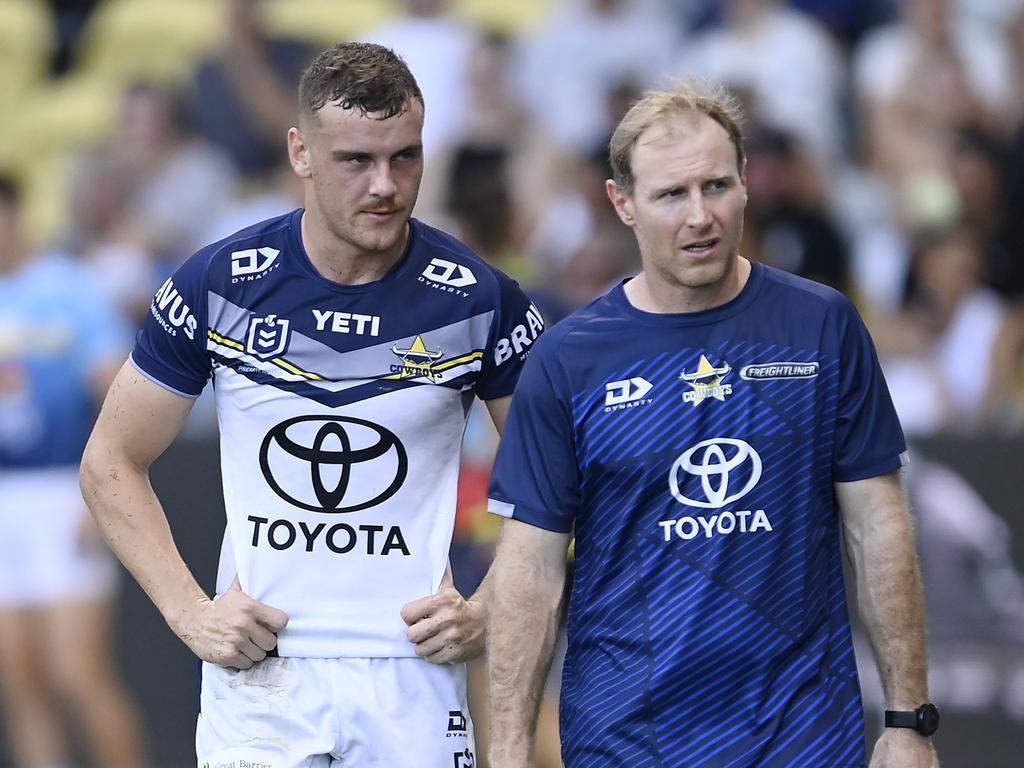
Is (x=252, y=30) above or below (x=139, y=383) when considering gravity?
above

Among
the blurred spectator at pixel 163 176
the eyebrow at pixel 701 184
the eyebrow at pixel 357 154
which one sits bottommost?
the eyebrow at pixel 701 184

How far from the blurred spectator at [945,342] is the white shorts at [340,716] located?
5.00 metres

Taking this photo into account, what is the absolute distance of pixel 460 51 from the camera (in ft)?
35.8

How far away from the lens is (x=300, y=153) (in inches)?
179

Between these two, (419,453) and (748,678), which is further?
(419,453)

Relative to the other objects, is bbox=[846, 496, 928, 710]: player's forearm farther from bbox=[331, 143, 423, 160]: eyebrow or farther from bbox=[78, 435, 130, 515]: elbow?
bbox=[78, 435, 130, 515]: elbow

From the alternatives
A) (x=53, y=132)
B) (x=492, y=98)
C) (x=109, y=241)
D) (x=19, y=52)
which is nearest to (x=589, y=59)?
(x=492, y=98)

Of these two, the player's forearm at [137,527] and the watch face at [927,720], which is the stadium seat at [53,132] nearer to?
the player's forearm at [137,527]

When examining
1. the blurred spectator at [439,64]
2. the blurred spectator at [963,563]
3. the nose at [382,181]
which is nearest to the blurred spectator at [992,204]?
the blurred spectator at [963,563]

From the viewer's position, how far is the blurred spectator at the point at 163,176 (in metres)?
11.0

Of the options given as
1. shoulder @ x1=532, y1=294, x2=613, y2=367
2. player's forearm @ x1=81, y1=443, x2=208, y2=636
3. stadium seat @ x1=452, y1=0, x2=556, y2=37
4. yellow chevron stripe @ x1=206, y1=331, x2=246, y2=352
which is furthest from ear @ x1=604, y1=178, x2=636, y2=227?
stadium seat @ x1=452, y1=0, x2=556, y2=37

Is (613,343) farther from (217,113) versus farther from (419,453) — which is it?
(217,113)

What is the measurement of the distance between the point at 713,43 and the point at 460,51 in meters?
1.54

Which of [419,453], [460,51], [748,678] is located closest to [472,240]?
[460,51]
